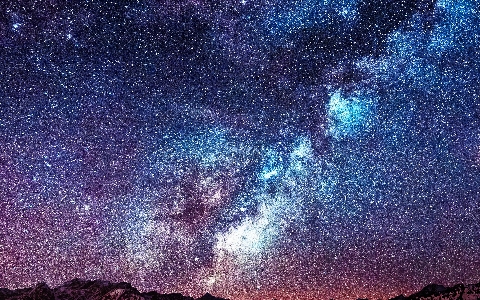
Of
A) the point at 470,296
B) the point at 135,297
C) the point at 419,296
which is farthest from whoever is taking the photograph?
the point at 135,297

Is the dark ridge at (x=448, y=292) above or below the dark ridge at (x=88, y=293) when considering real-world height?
below

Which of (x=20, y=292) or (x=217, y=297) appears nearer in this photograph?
(x=20, y=292)

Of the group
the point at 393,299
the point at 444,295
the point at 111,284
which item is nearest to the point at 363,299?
the point at 393,299

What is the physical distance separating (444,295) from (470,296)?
748cm

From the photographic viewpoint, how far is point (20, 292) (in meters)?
121

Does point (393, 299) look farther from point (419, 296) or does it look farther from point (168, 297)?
point (168, 297)

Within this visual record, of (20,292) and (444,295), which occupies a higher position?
(20,292)

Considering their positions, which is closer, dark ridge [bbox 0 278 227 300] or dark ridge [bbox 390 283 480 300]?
dark ridge [bbox 390 283 480 300]

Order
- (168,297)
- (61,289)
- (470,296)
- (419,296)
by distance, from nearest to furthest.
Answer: (470,296), (419,296), (168,297), (61,289)

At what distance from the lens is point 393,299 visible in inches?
4397

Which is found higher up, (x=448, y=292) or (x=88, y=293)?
(x=88, y=293)

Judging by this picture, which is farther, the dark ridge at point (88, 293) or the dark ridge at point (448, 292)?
the dark ridge at point (88, 293)

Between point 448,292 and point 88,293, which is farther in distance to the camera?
point 88,293

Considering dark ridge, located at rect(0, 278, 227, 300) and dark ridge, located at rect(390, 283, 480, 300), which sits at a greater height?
dark ridge, located at rect(0, 278, 227, 300)
